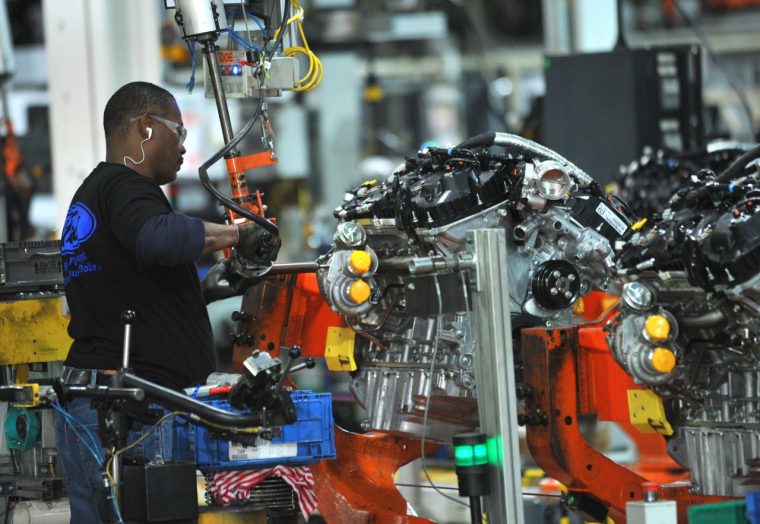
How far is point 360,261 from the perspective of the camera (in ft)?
16.8

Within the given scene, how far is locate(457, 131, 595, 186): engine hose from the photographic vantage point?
5.38m

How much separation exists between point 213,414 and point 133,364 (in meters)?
0.51

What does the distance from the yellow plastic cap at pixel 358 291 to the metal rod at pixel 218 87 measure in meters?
0.76

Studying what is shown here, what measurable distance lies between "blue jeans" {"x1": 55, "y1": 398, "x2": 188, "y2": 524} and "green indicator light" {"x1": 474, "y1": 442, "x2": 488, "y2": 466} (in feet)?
3.61

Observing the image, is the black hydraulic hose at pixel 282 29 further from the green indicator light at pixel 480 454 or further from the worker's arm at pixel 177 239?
the green indicator light at pixel 480 454

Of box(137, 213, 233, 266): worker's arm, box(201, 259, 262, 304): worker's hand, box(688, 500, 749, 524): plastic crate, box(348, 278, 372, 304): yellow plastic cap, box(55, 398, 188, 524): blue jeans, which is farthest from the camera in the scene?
box(201, 259, 262, 304): worker's hand

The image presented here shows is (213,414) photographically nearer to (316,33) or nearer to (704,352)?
(704,352)

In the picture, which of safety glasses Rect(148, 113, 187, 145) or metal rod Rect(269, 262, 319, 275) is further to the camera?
metal rod Rect(269, 262, 319, 275)

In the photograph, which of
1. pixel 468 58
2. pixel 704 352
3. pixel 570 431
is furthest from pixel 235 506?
pixel 468 58

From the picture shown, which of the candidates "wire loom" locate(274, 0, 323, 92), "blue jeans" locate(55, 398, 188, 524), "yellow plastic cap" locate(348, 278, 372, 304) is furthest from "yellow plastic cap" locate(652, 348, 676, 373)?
"wire loom" locate(274, 0, 323, 92)

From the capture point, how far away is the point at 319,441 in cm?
493

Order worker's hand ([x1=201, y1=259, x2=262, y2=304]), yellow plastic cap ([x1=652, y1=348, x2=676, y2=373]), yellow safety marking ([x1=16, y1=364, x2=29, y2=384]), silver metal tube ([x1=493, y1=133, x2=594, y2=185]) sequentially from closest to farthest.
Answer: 1. yellow plastic cap ([x1=652, y1=348, x2=676, y2=373])
2. silver metal tube ([x1=493, y1=133, x2=594, y2=185])
3. worker's hand ([x1=201, y1=259, x2=262, y2=304])
4. yellow safety marking ([x1=16, y1=364, x2=29, y2=384])

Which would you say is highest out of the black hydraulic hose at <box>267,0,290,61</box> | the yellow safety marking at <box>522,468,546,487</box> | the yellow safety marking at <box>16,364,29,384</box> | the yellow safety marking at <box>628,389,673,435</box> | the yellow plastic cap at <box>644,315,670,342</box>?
the black hydraulic hose at <box>267,0,290,61</box>

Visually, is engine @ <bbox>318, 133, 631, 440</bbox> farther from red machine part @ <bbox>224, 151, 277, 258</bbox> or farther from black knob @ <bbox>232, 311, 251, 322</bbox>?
black knob @ <bbox>232, 311, 251, 322</bbox>
